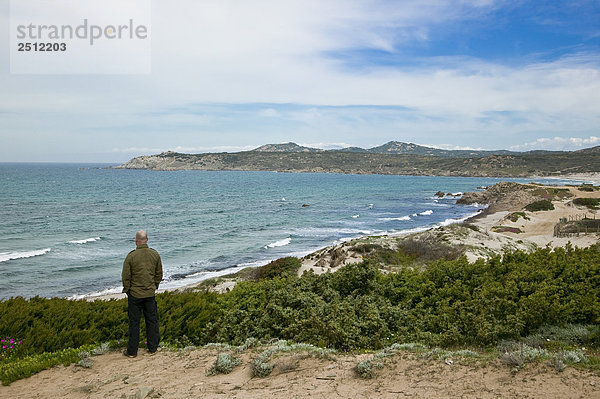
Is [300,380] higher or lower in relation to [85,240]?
higher

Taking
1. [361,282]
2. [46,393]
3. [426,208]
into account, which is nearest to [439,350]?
[361,282]

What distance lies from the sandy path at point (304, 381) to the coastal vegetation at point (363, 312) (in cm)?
54

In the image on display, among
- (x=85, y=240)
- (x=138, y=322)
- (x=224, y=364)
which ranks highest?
(x=138, y=322)

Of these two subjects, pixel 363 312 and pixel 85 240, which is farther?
pixel 85 240

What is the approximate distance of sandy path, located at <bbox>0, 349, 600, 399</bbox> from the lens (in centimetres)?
484

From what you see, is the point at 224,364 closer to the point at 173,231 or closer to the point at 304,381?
the point at 304,381

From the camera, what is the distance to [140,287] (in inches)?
283

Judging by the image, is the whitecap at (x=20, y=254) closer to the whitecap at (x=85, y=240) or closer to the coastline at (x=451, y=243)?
the whitecap at (x=85, y=240)

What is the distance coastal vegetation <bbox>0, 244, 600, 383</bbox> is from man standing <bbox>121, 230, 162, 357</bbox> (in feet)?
2.67

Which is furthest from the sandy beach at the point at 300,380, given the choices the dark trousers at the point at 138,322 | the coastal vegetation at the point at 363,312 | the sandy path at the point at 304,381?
the coastal vegetation at the point at 363,312

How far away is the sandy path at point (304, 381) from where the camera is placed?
4844 mm

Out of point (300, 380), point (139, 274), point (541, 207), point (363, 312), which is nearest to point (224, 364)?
point (300, 380)

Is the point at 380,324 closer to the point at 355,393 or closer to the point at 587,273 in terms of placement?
the point at 355,393

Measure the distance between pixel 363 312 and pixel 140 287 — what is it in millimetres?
4386
